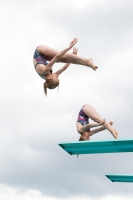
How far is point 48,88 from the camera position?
1323 cm

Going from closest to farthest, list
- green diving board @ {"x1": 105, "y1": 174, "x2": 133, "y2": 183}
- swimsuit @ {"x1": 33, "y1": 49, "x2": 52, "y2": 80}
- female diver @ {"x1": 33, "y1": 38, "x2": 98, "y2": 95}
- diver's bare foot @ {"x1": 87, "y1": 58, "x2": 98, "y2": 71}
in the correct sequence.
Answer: diver's bare foot @ {"x1": 87, "y1": 58, "x2": 98, "y2": 71} → female diver @ {"x1": 33, "y1": 38, "x2": 98, "y2": 95} → swimsuit @ {"x1": 33, "y1": 49, "x2": 52, "y2": 80} → green diving board @ {"x1": 105, "y1": 174, "x2": 133, "y2": 183}

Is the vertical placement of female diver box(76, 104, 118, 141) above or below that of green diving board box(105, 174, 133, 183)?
above

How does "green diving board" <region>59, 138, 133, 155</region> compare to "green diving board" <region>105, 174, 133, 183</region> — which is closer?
"green diving board" <region>59, 138, 133, 155</region>

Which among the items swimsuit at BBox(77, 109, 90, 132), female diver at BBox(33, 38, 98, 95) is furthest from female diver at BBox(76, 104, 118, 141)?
female diver at BBox(33, 38, 98, 95)

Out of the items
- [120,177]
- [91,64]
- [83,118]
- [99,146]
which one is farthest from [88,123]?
[120,177]

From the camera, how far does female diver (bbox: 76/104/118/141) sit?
13.8 m

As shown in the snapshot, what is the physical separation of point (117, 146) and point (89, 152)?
0.95m

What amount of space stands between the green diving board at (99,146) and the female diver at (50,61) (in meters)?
1.60

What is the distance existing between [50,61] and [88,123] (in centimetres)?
266

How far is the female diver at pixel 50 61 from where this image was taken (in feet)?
41.2

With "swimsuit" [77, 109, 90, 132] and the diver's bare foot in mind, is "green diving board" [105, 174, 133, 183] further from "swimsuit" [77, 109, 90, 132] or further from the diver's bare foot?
the diver's bare foot

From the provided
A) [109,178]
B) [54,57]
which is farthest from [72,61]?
[109,178]

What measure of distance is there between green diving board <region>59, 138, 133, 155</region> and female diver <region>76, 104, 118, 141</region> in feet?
2.49

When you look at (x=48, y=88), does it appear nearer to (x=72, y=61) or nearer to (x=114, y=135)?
(x=72, y=61)
